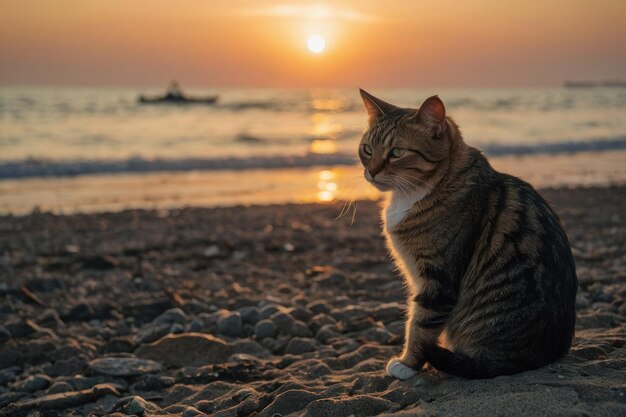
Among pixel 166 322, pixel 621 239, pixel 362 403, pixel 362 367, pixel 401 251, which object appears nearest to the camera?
pixel 362 403

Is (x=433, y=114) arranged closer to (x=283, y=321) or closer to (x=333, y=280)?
(x=283, y=321)

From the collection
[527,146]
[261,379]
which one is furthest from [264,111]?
[261,379]

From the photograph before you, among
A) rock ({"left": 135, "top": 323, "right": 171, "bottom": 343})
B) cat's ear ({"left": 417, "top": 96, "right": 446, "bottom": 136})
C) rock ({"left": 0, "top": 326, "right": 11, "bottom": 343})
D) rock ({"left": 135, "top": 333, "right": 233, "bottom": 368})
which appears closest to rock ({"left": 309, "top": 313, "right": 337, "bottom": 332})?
rock ({"left": 135, "top": 333, "right": 233, "bottom": 368})

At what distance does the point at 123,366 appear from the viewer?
4297 millimetres

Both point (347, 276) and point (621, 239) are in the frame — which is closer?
point (347, 276)

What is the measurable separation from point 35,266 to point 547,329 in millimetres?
5527

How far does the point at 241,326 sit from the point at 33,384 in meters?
1.54

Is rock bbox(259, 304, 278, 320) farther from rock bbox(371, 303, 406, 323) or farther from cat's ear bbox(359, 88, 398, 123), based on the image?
cat's ear bbox(359, 88, 398, 123)

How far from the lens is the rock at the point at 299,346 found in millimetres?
4586

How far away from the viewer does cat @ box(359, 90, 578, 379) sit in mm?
3150

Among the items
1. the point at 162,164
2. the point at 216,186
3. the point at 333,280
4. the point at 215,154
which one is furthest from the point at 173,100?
the point at 333,280

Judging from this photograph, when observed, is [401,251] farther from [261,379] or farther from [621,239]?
[621,239]

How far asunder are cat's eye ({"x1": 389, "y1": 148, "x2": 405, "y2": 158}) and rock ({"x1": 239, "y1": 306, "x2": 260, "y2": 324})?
7.03ft

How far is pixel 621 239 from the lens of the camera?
24.9 feet
